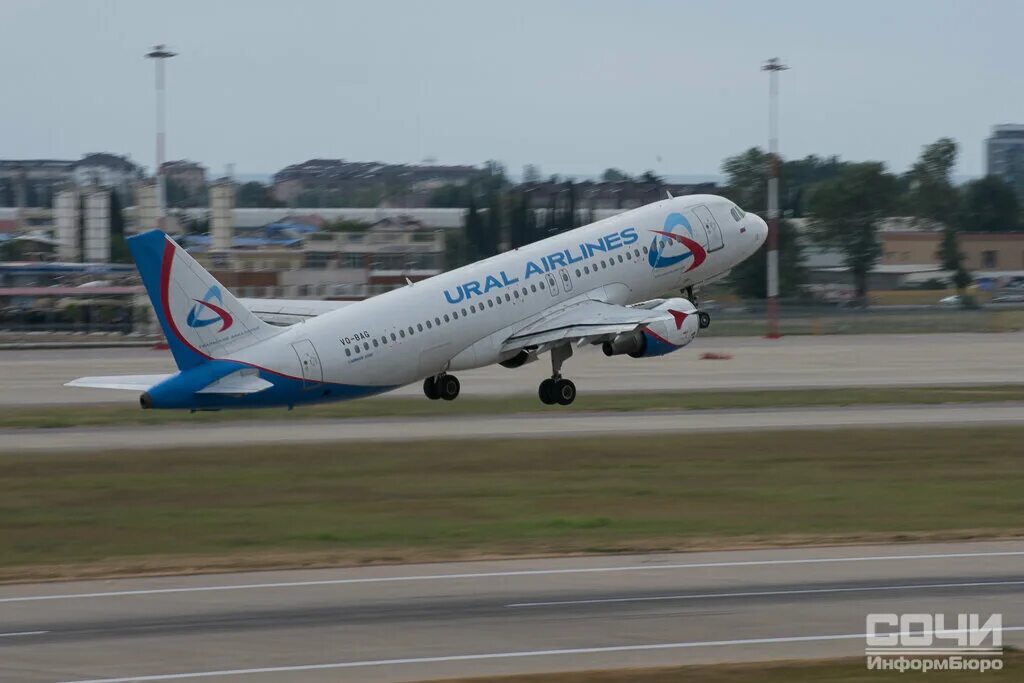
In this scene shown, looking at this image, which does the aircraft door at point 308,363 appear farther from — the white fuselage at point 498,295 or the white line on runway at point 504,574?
the white line on runway at point 504,574

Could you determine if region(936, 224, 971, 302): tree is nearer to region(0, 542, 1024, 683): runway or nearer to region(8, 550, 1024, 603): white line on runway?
region(8, 550, 1024, 603): white line on runway

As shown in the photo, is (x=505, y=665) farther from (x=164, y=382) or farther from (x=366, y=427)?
(x=366, y=427)

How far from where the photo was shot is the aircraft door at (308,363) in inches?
1698

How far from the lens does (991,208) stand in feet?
559

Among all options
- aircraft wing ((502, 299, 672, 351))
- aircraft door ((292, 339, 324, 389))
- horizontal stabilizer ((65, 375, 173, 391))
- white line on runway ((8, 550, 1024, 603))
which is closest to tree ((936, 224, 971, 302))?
aircraft wing ((502, 299, 672, 351))

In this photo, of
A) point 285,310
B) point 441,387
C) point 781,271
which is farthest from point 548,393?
point 781,271

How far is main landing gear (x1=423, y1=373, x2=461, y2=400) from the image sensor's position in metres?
50.6

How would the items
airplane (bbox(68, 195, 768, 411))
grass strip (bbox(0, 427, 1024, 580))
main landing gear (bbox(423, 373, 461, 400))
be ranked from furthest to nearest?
main landing gear (bbox(423, 373, 461, 400)) → airplane (bbox(68, 195, 768, 411)) → grass strip (bbox(0, 427, 1024, 580))

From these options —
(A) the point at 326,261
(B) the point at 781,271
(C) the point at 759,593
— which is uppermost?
(A) the point at 326,261

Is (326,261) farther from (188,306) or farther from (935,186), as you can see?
(188,306)

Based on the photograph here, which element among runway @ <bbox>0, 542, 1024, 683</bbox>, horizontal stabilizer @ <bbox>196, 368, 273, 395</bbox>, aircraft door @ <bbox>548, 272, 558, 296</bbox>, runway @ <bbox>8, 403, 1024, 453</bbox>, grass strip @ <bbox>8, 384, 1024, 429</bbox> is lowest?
runway @ <bbox>0, 542, 1024, 683</bbox>

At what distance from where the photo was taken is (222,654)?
20062 millimetres

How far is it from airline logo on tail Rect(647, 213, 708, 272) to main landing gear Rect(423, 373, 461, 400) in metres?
8.86

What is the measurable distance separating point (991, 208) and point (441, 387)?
135047 millimetres
